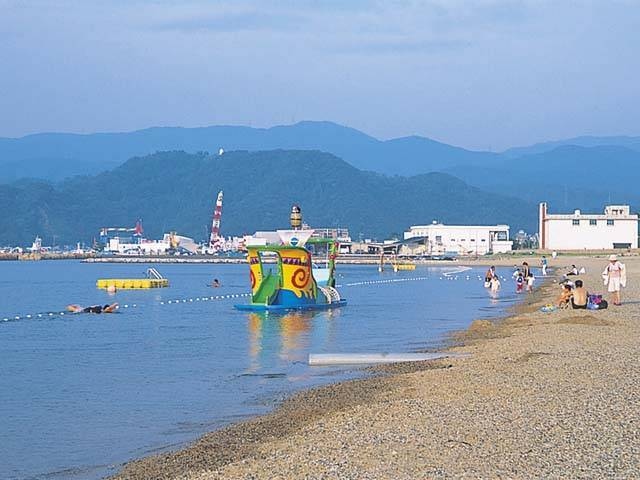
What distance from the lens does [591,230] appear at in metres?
120

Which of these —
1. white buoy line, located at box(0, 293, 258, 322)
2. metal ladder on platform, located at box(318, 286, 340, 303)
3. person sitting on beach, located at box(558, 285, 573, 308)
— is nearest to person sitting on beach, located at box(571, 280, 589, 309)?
person sitting on beach, located at box(558, 285, 573, 308)

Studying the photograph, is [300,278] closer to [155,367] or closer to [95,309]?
[95,309]

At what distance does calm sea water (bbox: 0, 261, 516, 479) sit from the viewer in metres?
12.4

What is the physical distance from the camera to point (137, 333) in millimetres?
28344

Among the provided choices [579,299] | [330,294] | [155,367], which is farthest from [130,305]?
[155,367]

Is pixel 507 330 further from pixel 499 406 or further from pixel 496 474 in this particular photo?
pixel 496 474

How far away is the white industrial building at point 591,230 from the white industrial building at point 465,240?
16.0m

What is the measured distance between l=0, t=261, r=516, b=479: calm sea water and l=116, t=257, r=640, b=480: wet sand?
3.19 feet

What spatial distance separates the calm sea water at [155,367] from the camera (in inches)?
486

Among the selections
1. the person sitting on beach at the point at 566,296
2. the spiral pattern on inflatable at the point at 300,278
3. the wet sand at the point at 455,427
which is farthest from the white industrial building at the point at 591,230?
the wet sand at the point at 455,427

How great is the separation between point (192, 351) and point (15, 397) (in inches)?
277

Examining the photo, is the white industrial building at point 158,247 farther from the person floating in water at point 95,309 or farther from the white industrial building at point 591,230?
the person floating in water at point 95,309

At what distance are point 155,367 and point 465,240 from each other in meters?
123

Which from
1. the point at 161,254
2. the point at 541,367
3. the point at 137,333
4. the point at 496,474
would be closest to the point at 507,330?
the point at 541,367
